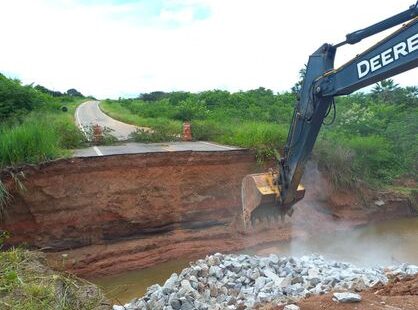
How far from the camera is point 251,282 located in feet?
22.7

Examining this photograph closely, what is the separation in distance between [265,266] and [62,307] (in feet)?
13.7

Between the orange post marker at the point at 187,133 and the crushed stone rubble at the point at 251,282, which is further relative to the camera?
the orange post marker at the point at 187,133

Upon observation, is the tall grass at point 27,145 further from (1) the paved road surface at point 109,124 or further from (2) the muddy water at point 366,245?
(2) the muddy water at point 366,245

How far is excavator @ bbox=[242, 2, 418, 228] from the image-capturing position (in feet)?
16.3

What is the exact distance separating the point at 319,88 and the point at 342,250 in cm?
550

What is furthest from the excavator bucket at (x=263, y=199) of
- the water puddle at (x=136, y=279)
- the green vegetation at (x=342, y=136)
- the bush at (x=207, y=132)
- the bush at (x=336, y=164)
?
the bush at (x=207, y=132)

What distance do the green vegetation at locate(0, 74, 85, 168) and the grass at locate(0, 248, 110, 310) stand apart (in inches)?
195

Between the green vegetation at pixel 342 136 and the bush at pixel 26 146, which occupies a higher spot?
the bush at pixel 26 146

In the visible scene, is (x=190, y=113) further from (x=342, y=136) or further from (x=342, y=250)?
(x=342, y=250)

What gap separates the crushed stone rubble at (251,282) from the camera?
6121 millimetres

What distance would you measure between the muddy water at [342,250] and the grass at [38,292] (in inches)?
141

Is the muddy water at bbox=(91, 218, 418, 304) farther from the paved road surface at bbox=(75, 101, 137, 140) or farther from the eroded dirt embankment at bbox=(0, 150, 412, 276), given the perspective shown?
the paved road surface at bbox=(75, 101, 137, 140)

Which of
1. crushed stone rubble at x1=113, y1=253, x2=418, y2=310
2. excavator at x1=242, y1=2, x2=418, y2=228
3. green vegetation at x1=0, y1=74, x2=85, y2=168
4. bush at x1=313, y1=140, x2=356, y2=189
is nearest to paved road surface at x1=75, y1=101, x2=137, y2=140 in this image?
green vegetation at x1=0, y1=74, x2=85, y2=168

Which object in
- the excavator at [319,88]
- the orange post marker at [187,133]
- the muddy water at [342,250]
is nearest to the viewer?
the excavator at [319,88]
